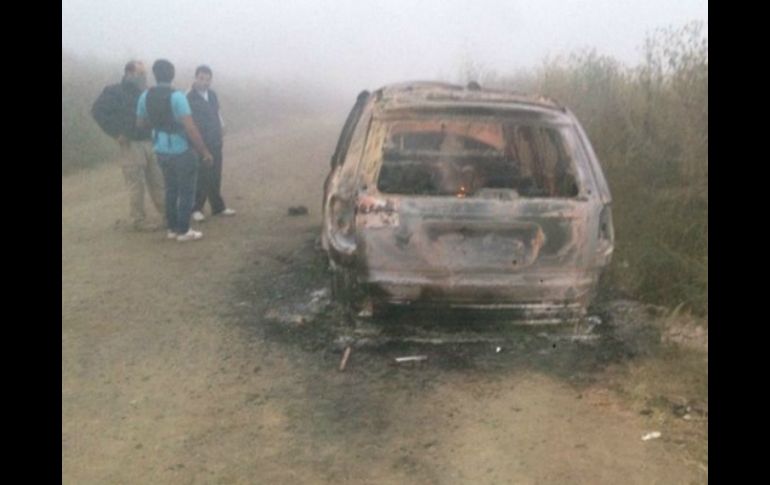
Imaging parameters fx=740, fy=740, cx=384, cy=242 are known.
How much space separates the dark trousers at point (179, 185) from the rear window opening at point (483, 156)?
1.84 m

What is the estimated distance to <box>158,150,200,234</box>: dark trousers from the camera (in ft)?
15.7

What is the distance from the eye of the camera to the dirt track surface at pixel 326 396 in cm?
254

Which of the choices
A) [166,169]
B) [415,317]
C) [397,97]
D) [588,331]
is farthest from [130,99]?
[588,331]

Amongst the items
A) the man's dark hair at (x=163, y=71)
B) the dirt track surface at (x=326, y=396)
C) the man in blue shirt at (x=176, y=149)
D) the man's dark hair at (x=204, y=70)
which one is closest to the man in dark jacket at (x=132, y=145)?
the man in blue shirt at (x=176, y=149)

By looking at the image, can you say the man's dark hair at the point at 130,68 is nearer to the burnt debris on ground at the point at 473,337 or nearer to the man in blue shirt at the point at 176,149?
the man in blue shirt at the point at 176,149

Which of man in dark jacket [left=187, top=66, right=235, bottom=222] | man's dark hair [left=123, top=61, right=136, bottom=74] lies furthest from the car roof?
man's dark hair [left=123, top=61, right=136, bottom=74]

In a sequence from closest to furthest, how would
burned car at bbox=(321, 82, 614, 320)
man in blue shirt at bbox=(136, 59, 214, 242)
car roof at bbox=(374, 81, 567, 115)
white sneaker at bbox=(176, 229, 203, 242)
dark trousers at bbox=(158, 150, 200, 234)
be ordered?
burned car at bbox=(321, 82, 614, 320) → car roof at bbox=(374, 81, 567, 115) → man in blue shirt at bbox=(136, 59, 214, 242) → dark trousers at bbox=(158, 150, 200, 234) → white sneaker at bbox=(176, 229, 203, 242)

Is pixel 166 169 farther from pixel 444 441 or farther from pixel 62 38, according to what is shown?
pixel 444 441

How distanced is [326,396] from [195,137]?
90.7 inches

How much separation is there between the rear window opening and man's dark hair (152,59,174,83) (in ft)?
4.14

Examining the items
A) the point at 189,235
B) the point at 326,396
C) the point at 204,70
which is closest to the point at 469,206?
the point at 326,396

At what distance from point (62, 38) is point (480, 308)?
6.99 ft

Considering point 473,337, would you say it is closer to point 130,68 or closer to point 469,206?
point 469,206

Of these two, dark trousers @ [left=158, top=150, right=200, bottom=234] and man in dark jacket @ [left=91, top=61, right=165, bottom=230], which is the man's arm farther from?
man in dark jacket @ [left=91, top=61, right=165, bottom=230]
